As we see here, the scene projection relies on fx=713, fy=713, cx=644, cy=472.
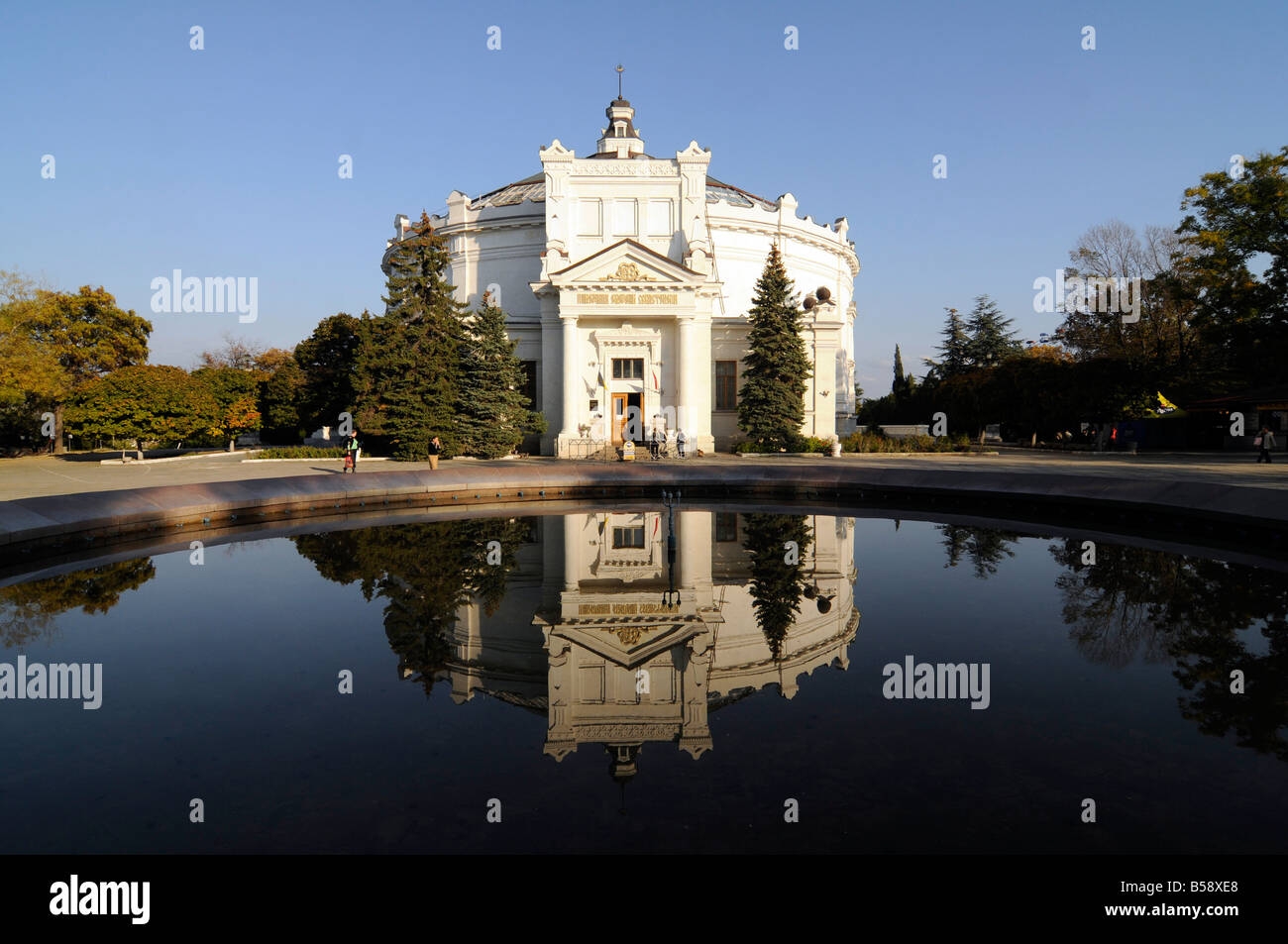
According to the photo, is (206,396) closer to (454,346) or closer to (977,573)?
(454,346)

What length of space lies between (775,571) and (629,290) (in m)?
22.7

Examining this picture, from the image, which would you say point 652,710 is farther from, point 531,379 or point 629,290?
point 531,379

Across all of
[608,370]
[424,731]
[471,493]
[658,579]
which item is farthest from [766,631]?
[608,370]

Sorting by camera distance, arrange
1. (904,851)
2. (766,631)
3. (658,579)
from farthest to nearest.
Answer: (658,579) < (766,631) < (904,851)

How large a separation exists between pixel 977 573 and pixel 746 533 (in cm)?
483

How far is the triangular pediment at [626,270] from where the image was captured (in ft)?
103

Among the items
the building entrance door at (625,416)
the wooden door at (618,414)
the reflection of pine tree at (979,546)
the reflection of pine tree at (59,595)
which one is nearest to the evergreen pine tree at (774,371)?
the building entrance door at (625,416)

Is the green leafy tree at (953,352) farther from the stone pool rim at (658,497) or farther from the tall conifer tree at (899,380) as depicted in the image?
the stone pool rim at (658,497)

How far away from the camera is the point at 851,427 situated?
42188 millimetres

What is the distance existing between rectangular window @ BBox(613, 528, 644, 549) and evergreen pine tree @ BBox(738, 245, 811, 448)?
1870 cm

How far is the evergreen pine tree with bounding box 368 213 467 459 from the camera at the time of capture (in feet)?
103

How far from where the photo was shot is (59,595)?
32.7ft
